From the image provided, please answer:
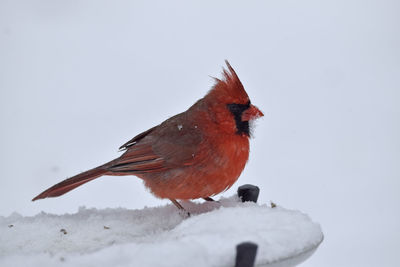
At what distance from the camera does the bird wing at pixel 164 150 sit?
6.79ft

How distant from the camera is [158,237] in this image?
163 centimetres

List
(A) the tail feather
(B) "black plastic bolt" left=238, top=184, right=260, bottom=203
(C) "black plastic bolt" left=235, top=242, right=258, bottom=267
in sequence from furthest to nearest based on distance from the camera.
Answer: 1. (A) the tail feather
2. (B) "black plastic bolt" left=238, top=184, right=260, bottom=203
3. (C) "black plastic bolt" left=235, top=242, right=258, bottom=267

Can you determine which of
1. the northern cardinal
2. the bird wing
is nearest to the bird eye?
the northern cardinal

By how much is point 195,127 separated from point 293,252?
93cm

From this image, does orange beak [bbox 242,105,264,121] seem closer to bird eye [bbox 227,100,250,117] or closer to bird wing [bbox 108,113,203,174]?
bird eye [bbox 227,100,250,117]

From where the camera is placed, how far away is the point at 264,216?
1.52m

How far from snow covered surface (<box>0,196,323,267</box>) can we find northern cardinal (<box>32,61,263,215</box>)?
113mm

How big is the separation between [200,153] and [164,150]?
0.19m

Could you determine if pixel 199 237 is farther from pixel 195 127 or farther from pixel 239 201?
pixel 195 127

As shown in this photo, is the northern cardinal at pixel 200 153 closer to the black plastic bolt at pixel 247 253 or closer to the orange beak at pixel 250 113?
the orange beak at pixel 250 113

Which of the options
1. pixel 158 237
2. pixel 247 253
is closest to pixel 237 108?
pixel 158 237

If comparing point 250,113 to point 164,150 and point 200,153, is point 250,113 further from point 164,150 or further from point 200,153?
point 164,150

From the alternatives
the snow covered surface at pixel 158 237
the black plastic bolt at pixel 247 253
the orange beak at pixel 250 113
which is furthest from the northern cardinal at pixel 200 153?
the black plastic bolt at pixel 247 253

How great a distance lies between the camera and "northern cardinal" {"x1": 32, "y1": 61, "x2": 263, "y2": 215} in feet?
6.64
